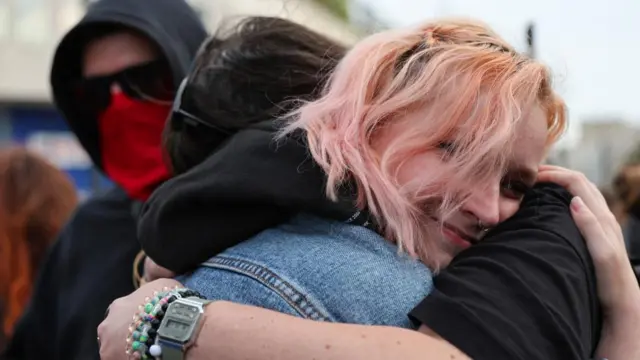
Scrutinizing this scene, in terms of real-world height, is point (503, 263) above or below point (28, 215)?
above

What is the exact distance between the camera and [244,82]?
5.41 feet

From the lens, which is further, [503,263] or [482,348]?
[503,263]

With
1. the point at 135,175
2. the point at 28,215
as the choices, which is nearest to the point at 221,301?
the point at 135,175

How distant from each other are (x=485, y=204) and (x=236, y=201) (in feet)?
1.45

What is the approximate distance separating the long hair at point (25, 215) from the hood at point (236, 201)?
205 centimetres

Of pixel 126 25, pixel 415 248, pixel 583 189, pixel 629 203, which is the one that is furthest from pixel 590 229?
pixel 629 203

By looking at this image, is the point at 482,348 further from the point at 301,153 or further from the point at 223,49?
the point at 223,49

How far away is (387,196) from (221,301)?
12.9 inches

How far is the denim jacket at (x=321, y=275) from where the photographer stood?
1178mm

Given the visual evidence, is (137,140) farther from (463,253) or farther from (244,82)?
(463,253)

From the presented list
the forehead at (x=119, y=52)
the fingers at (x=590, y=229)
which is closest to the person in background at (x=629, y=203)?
the fingers at (x=590, y=229)

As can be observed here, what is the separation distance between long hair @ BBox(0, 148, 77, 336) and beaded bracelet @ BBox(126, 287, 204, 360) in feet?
6.83

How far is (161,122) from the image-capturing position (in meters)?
2.21

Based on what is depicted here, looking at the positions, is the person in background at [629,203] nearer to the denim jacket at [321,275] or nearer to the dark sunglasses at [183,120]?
the dark sunglasses at [183,120]
